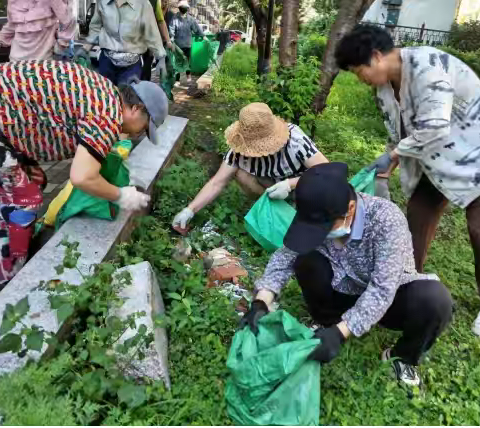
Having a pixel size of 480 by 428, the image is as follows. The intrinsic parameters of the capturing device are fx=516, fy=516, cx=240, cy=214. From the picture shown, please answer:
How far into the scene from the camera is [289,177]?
336 centimetres

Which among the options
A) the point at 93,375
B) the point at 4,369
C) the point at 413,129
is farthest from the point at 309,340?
the point at 413,129

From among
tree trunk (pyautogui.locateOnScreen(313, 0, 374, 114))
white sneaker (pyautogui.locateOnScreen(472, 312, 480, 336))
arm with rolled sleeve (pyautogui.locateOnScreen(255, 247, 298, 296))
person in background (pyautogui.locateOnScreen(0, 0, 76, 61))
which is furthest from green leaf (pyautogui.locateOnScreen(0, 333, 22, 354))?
tree trunk (pyautogui.locateOnScreen(313, 0, 374, 114))

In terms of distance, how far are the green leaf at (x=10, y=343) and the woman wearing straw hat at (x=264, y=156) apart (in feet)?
5.17

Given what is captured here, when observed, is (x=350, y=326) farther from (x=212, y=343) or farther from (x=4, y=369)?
(x=4, y=369)

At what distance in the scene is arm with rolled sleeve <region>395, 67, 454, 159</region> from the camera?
2.48 metres

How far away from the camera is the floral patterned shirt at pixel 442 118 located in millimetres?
2500

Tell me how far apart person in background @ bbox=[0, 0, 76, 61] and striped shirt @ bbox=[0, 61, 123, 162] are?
7.14 ft

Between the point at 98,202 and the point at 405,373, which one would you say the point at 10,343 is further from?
the point at 405,373

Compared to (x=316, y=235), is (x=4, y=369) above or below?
below

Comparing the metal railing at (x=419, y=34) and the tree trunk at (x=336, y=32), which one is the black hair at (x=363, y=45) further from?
the metal railing at (x=419, y=34)

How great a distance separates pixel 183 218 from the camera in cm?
329

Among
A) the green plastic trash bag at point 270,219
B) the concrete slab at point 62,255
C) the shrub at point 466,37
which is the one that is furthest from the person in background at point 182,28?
the shrub at point 466,37

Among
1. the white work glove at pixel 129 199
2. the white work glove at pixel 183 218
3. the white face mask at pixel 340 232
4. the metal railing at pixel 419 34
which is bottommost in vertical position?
the metal railing at pixel 419 34

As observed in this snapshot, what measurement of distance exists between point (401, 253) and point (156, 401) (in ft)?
3.80
